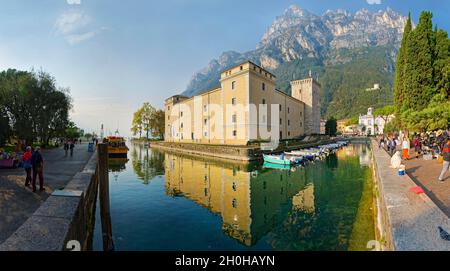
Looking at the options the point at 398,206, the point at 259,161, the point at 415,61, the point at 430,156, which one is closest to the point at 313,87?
the point at 415,61

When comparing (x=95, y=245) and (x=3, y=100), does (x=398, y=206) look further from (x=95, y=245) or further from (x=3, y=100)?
(x=3, y=100)

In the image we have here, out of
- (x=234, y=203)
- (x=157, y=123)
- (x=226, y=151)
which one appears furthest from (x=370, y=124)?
(x=234, y=203)

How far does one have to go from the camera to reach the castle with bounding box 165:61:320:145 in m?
39.1

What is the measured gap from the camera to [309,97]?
68312 mm

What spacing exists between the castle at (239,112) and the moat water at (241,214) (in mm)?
22462

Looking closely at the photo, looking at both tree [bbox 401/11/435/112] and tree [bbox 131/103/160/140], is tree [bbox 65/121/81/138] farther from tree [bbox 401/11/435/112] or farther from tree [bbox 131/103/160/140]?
tree [bbox 401/11/435/112]

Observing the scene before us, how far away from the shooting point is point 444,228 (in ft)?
15.0

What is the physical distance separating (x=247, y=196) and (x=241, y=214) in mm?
2912

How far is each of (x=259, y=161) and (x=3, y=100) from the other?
30576 millimetres

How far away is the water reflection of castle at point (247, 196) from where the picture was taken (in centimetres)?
941

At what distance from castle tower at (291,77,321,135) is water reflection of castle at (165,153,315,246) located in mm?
50601

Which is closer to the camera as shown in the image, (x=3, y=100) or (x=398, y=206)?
(x=398, y=206)

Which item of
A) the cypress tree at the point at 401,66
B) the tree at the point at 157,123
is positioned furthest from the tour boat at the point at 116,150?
the tree at the point at 157,123
